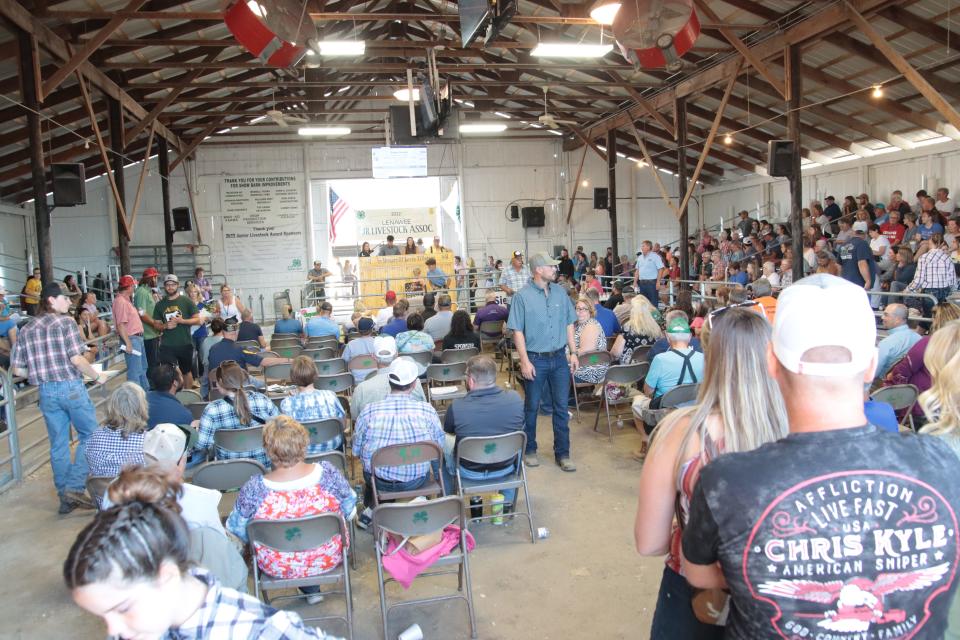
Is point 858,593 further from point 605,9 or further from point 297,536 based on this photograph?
point 605,9

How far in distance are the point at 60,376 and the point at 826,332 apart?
195 inches

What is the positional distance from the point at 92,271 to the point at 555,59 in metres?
13.3

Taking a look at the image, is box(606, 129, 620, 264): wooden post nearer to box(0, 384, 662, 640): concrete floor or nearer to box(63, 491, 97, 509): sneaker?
box(0, 384, 662, 640): concrete floor

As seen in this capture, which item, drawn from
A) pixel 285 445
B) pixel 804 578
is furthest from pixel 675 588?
pixel 285 445

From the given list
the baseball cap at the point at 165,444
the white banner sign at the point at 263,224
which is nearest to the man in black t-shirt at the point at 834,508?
the baseball cap at the point at 165,444

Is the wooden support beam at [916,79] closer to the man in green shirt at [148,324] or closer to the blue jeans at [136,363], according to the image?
the man in green shirt at [148,324]

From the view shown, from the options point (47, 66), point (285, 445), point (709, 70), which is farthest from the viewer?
point (709, 70)

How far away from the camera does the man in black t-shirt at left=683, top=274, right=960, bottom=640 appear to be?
1081mm

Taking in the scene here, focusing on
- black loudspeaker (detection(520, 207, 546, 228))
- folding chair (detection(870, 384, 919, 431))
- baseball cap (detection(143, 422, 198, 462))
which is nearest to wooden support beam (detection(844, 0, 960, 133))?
folding chair (detection(870, 384, 919, 431))

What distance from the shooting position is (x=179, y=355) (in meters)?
7.08

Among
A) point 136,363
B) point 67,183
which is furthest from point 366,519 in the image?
point 67,183

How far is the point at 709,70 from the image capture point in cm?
1191

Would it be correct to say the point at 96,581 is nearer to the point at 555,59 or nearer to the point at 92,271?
the point at 555,59

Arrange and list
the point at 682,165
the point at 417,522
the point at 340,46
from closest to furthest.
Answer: the point at 417,522, the point at 340,46, the point at 682,165
